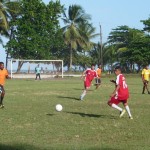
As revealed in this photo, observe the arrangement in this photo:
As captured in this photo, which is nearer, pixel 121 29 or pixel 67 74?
pixel 67 74

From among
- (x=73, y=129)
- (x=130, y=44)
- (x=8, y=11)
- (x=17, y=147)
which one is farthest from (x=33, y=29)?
(x=17, y=147)

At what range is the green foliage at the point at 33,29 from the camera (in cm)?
6062

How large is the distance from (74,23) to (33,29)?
1030cm

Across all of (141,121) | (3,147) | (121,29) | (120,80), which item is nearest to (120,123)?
(141,121)

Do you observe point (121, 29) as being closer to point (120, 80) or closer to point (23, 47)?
point (23, 47)

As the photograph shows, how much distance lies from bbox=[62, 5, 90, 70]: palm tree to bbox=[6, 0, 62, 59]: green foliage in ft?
17.6

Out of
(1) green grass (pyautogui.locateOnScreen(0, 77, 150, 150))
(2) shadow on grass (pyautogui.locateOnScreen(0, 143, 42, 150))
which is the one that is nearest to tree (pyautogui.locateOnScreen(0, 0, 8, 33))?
(1) green grass (pyautogui.locateOnScreen(0, 77, 150, 150))

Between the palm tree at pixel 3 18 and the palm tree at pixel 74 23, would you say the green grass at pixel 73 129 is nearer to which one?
the palm tree at pixel 3 18

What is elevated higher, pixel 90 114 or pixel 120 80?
pixel 120 80

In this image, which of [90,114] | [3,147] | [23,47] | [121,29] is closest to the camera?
[3,147]

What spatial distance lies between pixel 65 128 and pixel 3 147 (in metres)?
2.92

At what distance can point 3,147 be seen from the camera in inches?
331

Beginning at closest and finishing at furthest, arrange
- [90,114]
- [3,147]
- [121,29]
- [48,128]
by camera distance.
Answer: [3,147] → [48,128] → [90,114] → [121,29]

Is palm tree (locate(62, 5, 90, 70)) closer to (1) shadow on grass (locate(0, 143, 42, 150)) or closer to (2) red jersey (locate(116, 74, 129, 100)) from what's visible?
(2) red jersey (locate(116, 74, 129, 100))
